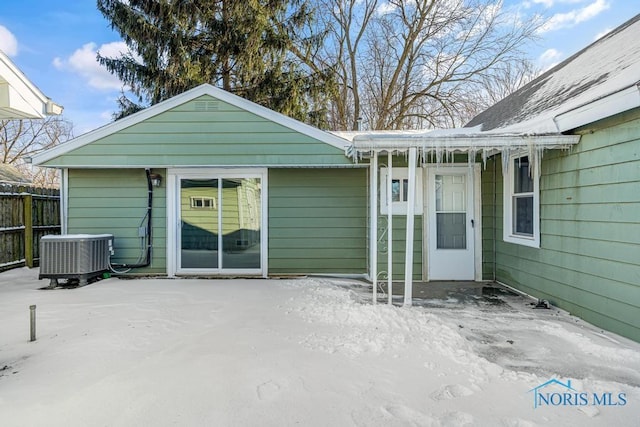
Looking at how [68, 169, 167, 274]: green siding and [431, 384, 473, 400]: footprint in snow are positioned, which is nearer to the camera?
[431, 384, 473, 400]: footprint in snow

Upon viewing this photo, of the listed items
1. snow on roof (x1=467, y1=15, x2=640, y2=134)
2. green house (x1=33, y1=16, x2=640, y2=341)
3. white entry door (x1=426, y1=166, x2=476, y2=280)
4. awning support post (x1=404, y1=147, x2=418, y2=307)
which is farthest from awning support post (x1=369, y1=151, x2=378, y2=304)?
snow on roof (x1=467, y1=15, x2=640, y2=134)

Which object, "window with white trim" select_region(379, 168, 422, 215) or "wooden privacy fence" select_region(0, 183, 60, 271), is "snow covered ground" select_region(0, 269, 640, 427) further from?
"wooden privacy fence" select_region(0, 183, 60, 271)

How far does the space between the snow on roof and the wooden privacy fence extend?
8425mm

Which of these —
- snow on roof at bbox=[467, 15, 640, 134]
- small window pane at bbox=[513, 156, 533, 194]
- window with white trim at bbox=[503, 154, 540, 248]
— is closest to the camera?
snow on roof at bbox=[467, 15, 640, 134]

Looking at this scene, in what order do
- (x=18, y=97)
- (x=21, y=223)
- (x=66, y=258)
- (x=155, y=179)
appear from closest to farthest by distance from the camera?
1. (x=18, y=97)
2. (x=66, y=258)
3. (x=155, y=179)
4. (x=21, y=223)

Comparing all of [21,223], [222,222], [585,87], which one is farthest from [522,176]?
[21,223]

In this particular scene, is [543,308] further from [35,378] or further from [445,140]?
[35,378]

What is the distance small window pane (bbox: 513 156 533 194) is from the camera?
15.7ft

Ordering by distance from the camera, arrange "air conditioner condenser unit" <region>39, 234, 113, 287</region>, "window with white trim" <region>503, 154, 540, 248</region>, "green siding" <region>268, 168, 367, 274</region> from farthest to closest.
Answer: "green siding" <region>268, 168, 367, 274</region>, "air conditioner condenser unit" <region>39, 234, 113, 287</region>, "window with white trim" <region>503, 154, 540, 248</region>

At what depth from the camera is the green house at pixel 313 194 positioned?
15.1ft

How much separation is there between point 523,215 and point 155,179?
221 inches

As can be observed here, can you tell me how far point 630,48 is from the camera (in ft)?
13.4

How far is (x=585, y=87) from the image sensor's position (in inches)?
160

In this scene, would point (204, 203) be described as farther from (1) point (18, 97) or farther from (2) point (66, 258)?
(1) point (18, 97)
